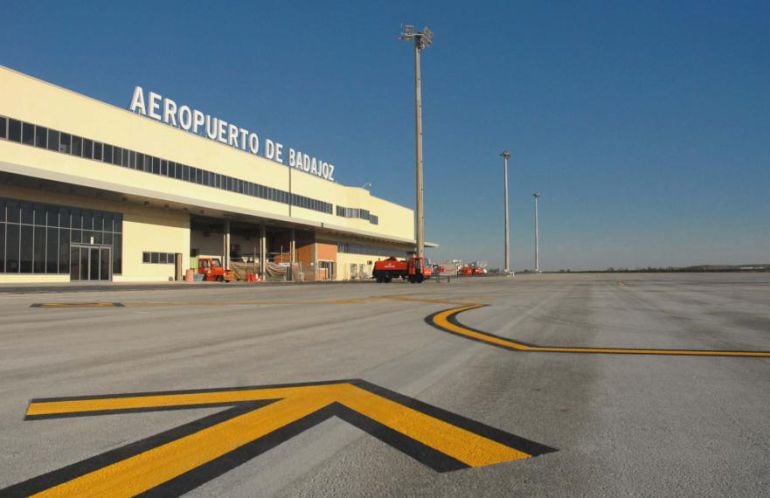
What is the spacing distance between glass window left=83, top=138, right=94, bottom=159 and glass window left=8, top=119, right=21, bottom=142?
4.52 m

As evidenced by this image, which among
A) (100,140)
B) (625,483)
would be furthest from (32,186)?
(625,483)

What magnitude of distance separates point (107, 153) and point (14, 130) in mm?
6698

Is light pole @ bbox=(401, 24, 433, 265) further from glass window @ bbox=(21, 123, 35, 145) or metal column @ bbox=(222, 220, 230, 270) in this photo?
glass window @ bbox=(21, 123, 35, 145)

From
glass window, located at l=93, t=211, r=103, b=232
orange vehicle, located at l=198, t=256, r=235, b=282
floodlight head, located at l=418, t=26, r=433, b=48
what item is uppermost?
floodlight head, located at l=418, t=26, r=433, b=48

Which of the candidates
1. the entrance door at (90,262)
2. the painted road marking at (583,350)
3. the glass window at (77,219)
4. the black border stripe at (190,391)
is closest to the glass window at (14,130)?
the glass window at (77,219)

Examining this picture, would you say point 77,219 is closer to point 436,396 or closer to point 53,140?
point 53,140

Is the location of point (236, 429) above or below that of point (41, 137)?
below

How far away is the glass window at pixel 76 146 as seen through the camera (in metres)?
35.5

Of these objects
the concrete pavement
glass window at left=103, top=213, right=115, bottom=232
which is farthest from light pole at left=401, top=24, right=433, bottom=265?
the concrete pavement

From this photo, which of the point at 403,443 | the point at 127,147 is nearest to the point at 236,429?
the point at 403,443

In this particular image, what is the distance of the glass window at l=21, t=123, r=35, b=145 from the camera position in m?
32.3

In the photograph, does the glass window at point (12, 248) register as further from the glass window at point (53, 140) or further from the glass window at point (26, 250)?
the glass window at point (53, 140)

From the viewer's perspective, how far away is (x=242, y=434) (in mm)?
3506

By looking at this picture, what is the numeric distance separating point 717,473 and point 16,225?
37867 mm
